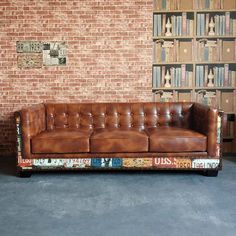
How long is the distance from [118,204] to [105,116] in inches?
69.6

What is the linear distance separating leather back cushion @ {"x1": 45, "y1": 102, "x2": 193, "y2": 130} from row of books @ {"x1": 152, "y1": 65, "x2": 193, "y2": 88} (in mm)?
542

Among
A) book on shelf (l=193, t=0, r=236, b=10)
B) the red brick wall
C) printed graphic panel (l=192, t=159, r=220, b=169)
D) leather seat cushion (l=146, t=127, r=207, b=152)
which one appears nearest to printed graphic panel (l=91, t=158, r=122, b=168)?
leather seat cushion (l=146, t=127, r=207, b=152)

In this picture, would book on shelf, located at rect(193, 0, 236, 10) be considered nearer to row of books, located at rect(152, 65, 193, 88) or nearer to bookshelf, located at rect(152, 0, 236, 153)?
bookshelf, located at rect(152, 0, 236, 153)

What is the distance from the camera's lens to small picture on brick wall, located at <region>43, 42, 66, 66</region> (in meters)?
4.70

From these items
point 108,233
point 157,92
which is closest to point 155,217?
point 108,233

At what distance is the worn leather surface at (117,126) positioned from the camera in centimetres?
371

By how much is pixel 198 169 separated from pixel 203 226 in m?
1.37

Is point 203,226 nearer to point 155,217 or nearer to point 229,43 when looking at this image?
point 155,217

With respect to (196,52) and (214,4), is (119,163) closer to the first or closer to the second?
(196,52)

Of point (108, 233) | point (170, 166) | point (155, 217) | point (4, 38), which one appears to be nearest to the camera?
point (108, 233)

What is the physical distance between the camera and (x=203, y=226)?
2395 millimetres

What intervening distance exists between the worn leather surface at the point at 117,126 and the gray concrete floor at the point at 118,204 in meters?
0.33

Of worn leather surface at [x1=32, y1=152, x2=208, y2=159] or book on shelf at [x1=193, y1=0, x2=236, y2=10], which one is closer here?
worn leather surface at [x1=32, y1=152, x2=208, y2=159]

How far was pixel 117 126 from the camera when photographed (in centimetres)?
442
